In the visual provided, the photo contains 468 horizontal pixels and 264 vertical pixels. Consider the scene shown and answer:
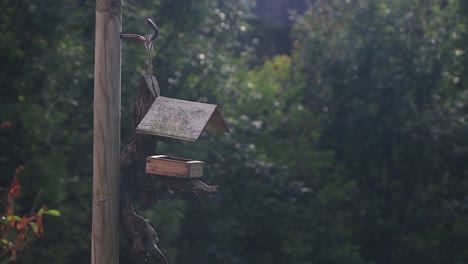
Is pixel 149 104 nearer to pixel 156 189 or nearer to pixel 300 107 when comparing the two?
pixel 156 189

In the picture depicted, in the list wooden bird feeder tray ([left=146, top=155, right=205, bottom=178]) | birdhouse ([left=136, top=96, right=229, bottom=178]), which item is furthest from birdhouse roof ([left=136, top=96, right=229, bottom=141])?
wooden bird feeder tray ([left=146, top=155, right=205, bottom=178])

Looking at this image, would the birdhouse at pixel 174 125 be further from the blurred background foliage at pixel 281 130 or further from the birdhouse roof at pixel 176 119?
the blurred background foliage at pixel 281 130

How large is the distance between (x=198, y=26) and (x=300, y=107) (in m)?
1.56

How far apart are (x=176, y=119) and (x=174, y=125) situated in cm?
3

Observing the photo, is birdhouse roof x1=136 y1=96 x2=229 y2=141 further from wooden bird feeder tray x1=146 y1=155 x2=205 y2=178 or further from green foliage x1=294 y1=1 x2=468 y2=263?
green foliage x1=294 y1=1 x2=468 y2=263

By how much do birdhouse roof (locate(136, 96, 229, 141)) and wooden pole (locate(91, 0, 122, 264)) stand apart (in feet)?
0.42

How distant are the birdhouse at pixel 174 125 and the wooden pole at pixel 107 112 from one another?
123mm

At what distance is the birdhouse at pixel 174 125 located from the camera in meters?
2.59

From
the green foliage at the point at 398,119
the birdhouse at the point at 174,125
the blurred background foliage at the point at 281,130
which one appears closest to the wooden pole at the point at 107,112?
the birdhouse at the point at 174,125

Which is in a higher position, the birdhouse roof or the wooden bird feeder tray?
the birdhouse roof

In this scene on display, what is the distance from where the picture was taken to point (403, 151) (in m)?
7.53

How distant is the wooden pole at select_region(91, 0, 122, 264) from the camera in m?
2.61

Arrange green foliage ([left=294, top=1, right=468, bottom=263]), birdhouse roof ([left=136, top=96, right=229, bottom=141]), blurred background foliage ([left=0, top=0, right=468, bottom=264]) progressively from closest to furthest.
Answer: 1. birdhouse roof ([left=136, top=96, right=229, bottom=141])
2. blurred background foliage ([left=0, top=0, right=468, bottom=264])
3. green foliage ([left=294, top=1, right=468, bottom=263])

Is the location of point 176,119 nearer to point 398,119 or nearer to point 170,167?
point 170,167
